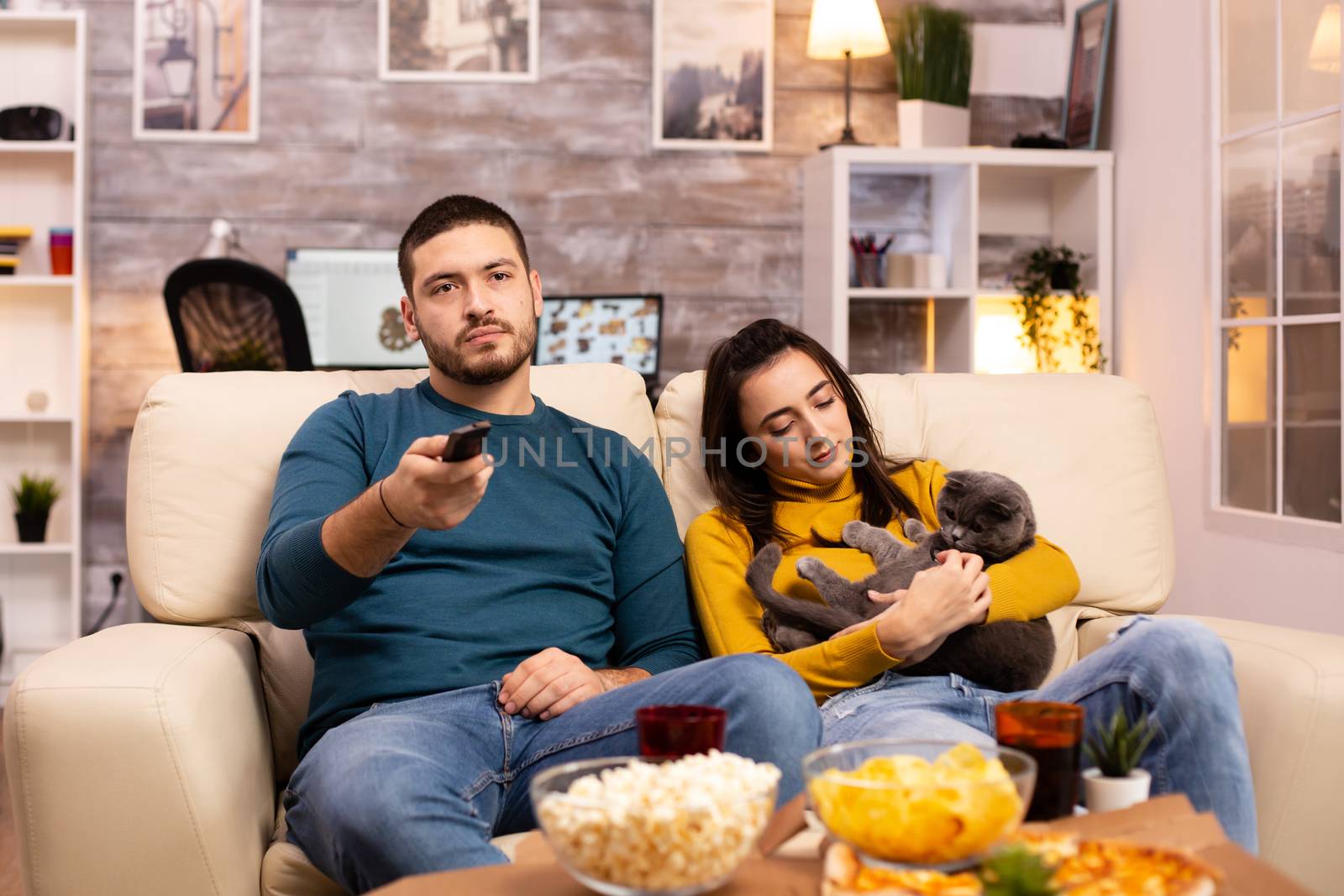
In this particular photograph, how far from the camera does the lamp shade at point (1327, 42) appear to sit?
259cm

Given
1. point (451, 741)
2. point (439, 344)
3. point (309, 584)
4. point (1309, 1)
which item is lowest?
point (451, 741)

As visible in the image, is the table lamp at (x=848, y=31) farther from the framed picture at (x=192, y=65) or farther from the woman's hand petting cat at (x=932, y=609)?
the woman's hand petting cat at (x=932, y=609)

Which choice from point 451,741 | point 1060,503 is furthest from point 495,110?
point 451,741

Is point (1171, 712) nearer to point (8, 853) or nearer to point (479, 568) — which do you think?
point (479, 568)

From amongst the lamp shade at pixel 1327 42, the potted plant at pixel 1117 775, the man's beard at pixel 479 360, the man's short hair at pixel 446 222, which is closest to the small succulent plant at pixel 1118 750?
the potted plant at pixel 1117 775

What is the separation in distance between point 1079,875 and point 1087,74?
137 inches

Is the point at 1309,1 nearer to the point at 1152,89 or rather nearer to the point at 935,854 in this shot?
the point at 1152,89

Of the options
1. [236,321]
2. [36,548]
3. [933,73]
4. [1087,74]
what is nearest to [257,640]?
[236,321]

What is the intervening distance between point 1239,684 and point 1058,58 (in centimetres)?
307

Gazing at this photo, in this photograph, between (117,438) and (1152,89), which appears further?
(117,438)

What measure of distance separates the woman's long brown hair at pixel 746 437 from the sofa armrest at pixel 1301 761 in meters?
0.56

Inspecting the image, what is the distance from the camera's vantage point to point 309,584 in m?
1.41

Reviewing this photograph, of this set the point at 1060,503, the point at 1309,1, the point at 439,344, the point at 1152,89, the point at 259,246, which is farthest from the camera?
the point at 259,246

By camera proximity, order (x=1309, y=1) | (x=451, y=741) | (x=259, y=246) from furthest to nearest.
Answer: (x=259, y=246)
(x=1309, y=1)
(x=451, y=741)
